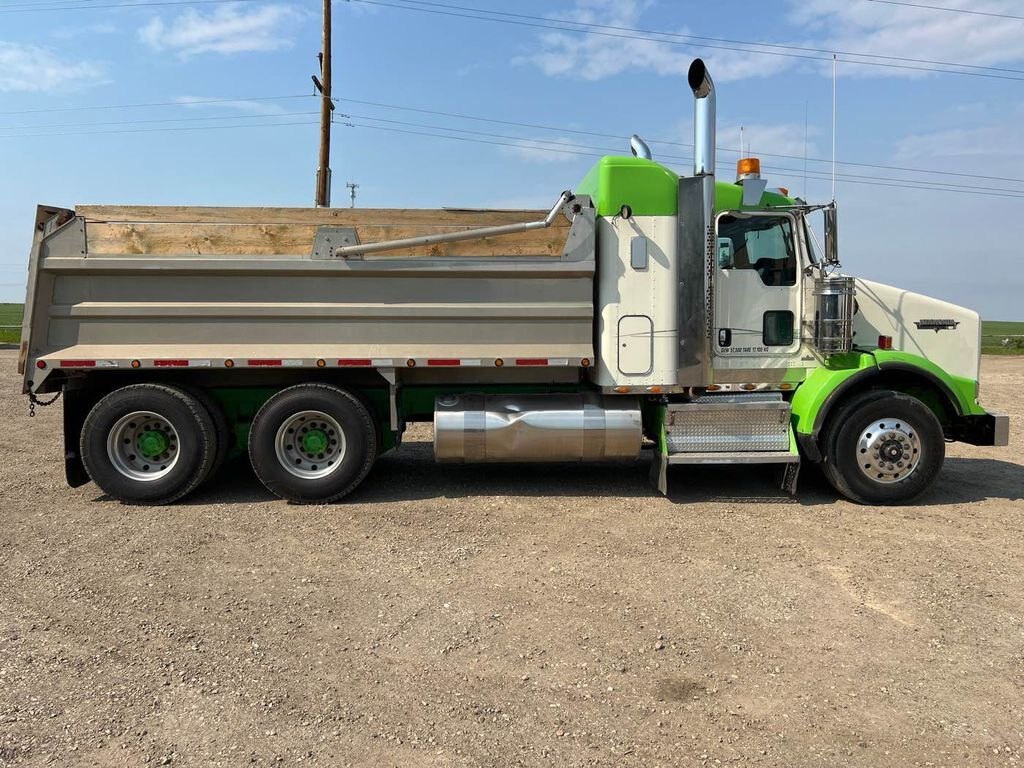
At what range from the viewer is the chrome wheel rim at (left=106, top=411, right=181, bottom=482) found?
20.4 ft

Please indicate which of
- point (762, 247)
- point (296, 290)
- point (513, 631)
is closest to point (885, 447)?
point (762, 247)

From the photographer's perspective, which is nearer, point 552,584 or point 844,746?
point 844,746

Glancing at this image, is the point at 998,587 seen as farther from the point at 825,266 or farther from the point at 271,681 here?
the point at 271,681

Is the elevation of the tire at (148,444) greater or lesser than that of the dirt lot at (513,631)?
greater

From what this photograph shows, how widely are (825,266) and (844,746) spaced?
4627mm

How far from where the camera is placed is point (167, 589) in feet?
14.4

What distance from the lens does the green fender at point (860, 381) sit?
6.12 metres

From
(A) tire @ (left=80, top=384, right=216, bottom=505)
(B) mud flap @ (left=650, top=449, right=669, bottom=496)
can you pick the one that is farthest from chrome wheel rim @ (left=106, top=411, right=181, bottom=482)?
(B) mud flap @ (left=650, top=449, right=669, bottom=496)

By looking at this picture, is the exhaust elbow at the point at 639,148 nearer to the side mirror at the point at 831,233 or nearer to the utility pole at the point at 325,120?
the side mirror at the point at 831,233

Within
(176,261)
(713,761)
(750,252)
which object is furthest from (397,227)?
(713,761)

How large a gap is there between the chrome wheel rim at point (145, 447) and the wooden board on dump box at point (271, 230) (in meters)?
1.55

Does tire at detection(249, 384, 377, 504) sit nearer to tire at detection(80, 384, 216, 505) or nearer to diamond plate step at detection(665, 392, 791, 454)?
tire at detection(80, 384, 216, 505)

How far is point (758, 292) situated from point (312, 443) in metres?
4.41

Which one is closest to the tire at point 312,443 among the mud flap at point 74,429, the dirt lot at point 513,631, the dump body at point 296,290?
the dirt lot at point 513,631
